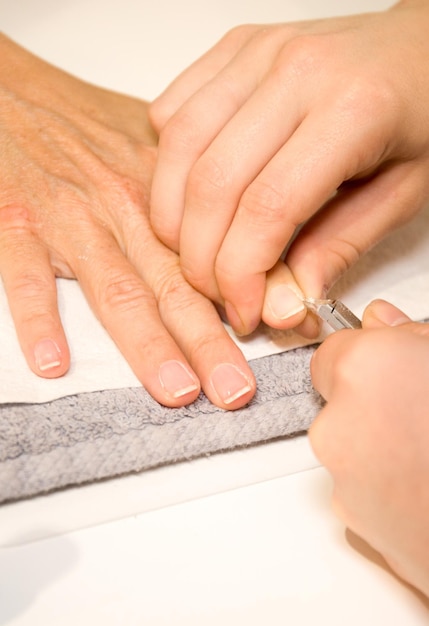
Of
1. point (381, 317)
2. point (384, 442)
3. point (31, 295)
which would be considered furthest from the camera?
point (31, 295)

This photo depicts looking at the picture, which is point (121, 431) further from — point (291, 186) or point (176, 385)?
point (291, 186)

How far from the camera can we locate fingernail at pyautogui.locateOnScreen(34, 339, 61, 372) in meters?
0.60

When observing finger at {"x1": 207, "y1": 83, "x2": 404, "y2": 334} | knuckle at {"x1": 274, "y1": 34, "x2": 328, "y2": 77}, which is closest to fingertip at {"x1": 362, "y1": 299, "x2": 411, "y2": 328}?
finger at {"x1": 207, "y1": 83, "x2": 404, "y2": 334}

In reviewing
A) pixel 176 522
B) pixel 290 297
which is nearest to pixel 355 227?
pixel 290 297

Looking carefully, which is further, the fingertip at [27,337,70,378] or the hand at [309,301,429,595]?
the fingertip at [27,337,70,378]

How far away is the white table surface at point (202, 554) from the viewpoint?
→ 0.48 meters

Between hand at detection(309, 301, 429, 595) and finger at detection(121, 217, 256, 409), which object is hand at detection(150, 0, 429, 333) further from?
hand at detection(309, 301, 429, 595)

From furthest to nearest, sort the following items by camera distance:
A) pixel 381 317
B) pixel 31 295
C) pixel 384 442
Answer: pixel 31 295
pixel 381 317
pixel 384 442

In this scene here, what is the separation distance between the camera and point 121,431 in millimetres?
573

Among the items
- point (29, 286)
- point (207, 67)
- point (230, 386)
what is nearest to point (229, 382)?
point (230, 386)

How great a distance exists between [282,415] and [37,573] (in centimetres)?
23

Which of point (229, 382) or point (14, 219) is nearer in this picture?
point (229, 382)

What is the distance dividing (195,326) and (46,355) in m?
0.14

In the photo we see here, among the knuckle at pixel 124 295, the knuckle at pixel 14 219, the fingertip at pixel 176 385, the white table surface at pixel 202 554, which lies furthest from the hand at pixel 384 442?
the knuckle at pixel 14 219
